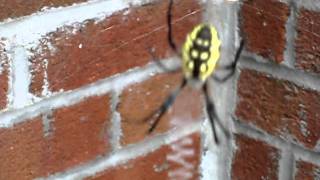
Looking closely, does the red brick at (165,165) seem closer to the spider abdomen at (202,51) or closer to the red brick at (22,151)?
the red brick at (22,151)

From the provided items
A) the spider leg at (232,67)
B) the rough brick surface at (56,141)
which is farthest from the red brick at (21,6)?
the spider leg at (232,67)

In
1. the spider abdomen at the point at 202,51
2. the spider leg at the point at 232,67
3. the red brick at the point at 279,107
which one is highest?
the spider abdomen at the point at 202,51

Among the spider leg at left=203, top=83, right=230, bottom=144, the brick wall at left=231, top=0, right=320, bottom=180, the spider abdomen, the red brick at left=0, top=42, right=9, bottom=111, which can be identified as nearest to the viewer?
the spider abdomen

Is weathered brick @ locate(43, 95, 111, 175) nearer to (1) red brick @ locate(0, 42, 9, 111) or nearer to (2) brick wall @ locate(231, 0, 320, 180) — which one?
(1) red brick @ locate(0, 42, 9, 111)

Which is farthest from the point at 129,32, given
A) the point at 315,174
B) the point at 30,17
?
the point at 315,174

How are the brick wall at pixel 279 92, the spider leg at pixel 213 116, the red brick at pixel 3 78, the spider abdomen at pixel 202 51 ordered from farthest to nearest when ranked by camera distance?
the spider leg at pixel 213 116 → the brick wall at pixel 279 92 → the red brick at pixel 3 78 → the spider abdomen at pixel 202 51

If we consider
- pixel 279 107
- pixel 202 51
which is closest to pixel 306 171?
pixel 279 107

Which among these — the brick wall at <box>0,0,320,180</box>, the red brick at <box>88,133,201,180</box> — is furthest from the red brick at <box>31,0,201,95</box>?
the red brick at <box>88,133,201,180</box>
